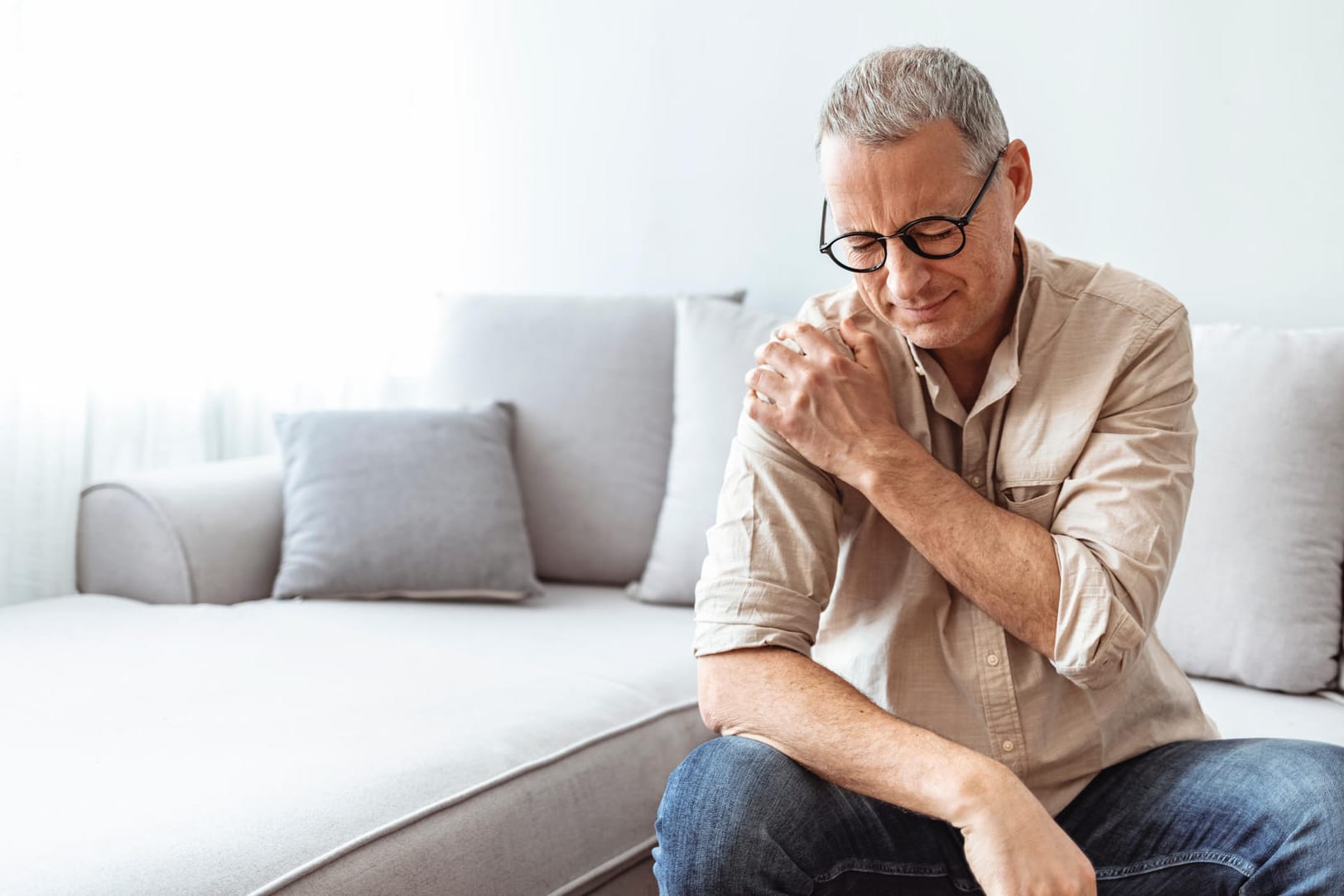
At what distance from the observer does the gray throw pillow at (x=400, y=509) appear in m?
2.12

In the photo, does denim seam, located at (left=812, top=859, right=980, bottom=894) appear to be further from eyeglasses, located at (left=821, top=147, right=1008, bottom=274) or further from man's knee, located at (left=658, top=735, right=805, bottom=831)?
eyeglasses, located at (left=821, top=147, right=1008, bottom=274)

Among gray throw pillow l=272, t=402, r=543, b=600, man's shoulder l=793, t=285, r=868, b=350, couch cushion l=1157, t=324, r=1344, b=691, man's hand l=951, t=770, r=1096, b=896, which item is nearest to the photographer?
man's hand l=951, t=770, r=1096, b=896

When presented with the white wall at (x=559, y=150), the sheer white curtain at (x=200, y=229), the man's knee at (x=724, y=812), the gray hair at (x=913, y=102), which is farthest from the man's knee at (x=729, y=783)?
the sheer white curtain at (x=200, y=229)

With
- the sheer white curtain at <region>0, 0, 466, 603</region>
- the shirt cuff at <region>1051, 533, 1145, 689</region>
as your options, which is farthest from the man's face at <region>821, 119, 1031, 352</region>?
the sheer white curtain at <region>0, 0, 466, 603</region>

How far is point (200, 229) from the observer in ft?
8.35

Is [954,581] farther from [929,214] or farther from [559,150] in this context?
[559,150]

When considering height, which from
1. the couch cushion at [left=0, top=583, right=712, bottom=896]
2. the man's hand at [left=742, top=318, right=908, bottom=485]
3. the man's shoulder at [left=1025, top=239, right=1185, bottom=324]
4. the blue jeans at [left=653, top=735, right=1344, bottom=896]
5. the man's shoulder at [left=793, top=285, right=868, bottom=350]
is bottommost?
the couch cushion at [left=0, top=583, right=712, bottom=896]

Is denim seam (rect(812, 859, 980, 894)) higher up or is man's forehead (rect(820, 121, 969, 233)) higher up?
man's forehead (rect(820, 121, 969, 233))

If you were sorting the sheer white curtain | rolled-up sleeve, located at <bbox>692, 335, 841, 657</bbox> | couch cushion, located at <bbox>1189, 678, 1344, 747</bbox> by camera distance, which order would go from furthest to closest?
the sheer white curtain
couch cushion, located at <bbox>1189, 678, 1344, 747</bbox>
rolled-up sleeve, located at <bbox>692, 335, 841, 657</bbox>

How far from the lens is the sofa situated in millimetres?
1227

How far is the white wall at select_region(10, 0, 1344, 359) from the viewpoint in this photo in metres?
2.01

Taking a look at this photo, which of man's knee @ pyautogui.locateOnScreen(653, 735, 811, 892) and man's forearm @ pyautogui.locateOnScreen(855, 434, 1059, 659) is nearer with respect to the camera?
man's knee @ pyautogui.locateOnScreen(653, 735, 811, 892)

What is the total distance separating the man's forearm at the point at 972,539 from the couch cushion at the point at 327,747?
1.79 ft

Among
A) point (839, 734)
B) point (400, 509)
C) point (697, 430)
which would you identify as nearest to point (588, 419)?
point (697, 430)
